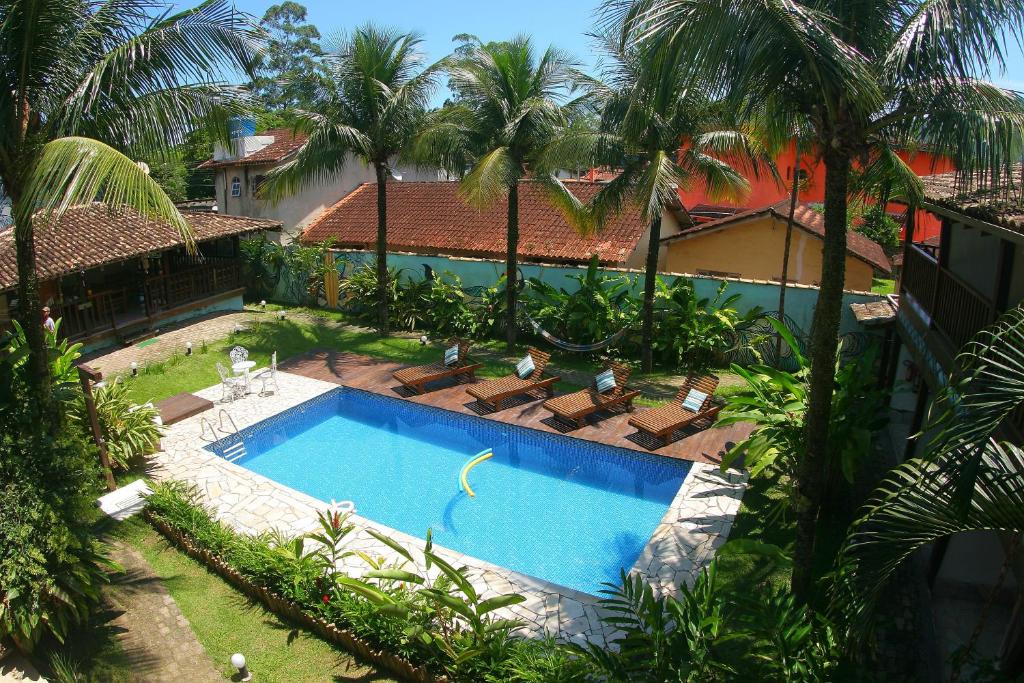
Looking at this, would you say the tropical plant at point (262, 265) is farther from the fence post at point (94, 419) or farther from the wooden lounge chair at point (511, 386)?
the fence post at point (94, 419)

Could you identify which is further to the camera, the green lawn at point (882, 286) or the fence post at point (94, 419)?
the green lawn at point (882, 286)


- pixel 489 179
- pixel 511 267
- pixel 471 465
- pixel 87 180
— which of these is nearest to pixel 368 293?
pixel 511 267

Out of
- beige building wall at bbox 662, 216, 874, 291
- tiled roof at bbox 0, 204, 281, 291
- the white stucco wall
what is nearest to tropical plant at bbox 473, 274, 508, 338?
beige building wall at bbox 662, 216, 874, 291

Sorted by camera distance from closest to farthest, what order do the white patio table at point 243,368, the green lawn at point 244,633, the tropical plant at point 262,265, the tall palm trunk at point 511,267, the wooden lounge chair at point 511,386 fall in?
the green lawn at point 244,633, the wooden lounge chair at point 511,386, the white patio table at point 243,368, the tall palm trunk at point 511,267, the tropical plant at point 262,265

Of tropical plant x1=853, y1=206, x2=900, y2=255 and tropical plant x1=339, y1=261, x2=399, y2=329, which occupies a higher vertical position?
tropical plant x1=853, y1=206, x2=900, y2=255

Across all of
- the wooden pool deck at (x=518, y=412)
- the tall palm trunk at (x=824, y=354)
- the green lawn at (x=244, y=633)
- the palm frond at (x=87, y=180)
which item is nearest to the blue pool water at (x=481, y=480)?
the wooden pool deck at (x=518, y=412)

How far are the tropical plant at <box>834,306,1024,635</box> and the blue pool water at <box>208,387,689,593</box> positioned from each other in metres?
4.56

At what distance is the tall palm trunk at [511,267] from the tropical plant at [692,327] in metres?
3.56

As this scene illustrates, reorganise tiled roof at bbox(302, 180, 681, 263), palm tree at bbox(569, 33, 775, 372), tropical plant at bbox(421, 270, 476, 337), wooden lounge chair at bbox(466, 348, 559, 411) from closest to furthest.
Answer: palm tree at bbox(569, 33, 775, 372), wooden lounge chair at bbox(466, 348, 559, 411), tropical plant at bbox(421, 270, 476, 337), tiled roof at bbox(302, 180, 681, 263)

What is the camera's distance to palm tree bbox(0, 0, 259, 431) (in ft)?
23.4

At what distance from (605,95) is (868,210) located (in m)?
18.7

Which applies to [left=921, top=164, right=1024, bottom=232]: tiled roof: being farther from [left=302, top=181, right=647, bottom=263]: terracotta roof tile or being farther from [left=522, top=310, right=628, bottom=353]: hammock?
[left=302, top=181, right=647, bottom=263]: terracotta roof tile

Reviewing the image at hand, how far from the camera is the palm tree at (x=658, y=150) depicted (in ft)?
40.6

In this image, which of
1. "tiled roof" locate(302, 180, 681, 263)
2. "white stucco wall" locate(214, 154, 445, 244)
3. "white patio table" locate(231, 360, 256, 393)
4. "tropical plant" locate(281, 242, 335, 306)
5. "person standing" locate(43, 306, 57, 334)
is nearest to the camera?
"white patio table" locate(231, 360, 256, 393)
